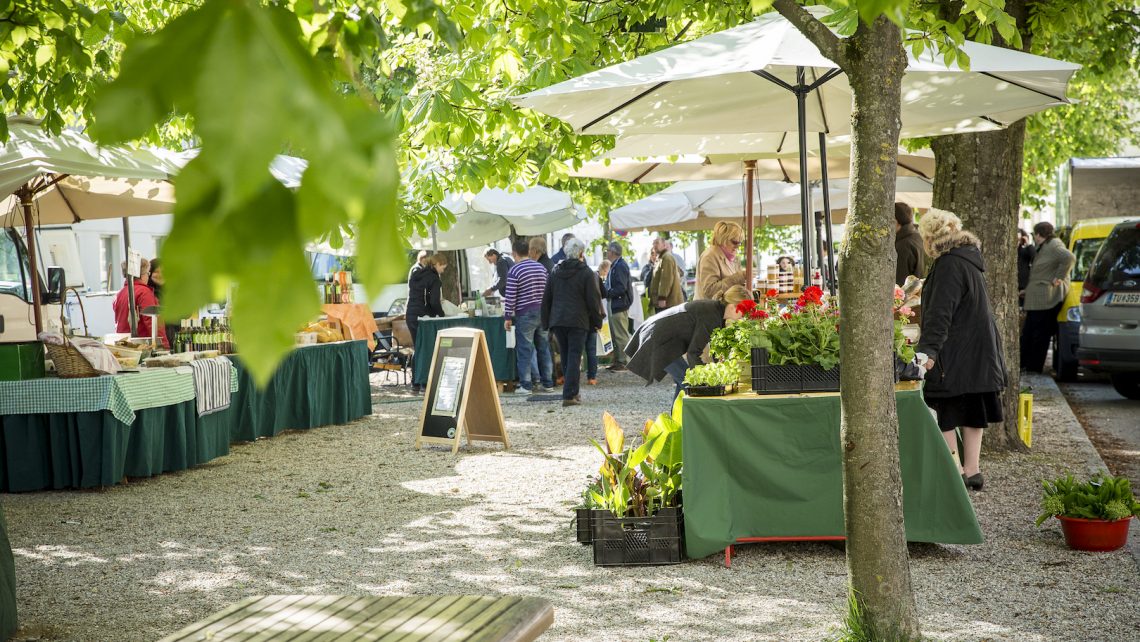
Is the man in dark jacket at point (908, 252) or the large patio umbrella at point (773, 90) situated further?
the man in dark jacket at point (908, 252)

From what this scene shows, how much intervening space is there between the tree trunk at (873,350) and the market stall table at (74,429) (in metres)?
6.04

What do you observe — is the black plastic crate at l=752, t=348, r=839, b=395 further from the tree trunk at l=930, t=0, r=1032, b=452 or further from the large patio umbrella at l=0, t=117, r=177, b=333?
the large patio umbrella at l=0, t=117, r=177, b=333

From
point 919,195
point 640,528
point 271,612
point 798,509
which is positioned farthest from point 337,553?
point 919,195

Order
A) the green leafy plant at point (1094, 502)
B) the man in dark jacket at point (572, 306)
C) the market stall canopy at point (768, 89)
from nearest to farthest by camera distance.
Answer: the green leafy plant at point (1094, 502) → the market stall canopy at point (768, 89) → the man in dark jacket at point (572, 306)

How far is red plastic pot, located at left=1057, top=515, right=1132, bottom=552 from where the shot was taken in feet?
19.8

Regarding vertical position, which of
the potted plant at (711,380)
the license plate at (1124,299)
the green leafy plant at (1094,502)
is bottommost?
the green leafy plant at (1094,502)

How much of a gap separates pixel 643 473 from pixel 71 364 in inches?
188

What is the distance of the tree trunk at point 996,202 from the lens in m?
8.68

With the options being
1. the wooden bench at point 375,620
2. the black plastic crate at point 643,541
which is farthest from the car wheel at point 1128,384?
the wooden bench at point 375,620

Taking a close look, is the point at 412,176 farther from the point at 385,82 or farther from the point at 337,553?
the point at 385,82

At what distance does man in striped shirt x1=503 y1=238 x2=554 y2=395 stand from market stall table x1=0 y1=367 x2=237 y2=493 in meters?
5.79

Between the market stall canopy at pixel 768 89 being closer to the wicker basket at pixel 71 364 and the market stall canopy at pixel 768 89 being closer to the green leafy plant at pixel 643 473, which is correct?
the green leafy plant at pixel 643 473

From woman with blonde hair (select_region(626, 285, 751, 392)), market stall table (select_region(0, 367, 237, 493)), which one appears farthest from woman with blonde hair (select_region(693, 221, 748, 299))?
market stall table (select_region(0, 367, 237, 493))

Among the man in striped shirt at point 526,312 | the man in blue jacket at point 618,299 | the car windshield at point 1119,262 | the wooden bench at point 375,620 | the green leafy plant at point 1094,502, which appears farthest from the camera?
the man in blue jacket at point 618,299
